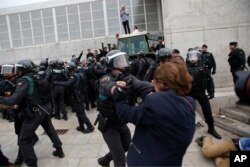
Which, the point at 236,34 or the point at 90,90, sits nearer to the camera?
A: the point at 90,90

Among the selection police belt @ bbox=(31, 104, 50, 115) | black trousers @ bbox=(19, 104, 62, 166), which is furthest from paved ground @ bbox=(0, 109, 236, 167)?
police belt @ bbox=(31, 104, 50, 115)

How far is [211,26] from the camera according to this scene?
11.9 meters

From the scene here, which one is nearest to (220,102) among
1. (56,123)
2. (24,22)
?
(56,123)

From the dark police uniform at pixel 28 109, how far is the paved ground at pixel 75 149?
0.69 metres

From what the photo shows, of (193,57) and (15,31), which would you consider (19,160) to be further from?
(15,31)

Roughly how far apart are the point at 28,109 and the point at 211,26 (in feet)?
30.7

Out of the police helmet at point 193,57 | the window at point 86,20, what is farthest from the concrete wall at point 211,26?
the window at point 86,20

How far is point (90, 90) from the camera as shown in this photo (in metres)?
10.7

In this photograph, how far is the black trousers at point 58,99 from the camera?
8.56 metres

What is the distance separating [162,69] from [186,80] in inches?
8.7

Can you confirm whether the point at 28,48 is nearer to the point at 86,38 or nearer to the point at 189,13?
the point at 86,38

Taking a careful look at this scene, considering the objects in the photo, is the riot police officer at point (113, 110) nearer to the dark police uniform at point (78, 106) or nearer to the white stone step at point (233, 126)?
the dark police uniform at point (78, 106)

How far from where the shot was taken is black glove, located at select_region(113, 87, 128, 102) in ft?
8.61

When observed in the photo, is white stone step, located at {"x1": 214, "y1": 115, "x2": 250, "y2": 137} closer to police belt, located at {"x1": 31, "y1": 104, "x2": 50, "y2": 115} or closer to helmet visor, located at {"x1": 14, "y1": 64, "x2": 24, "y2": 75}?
police belt, located at {"x1": 31, "y1": 104, "x2": 50, "y2": 115}
